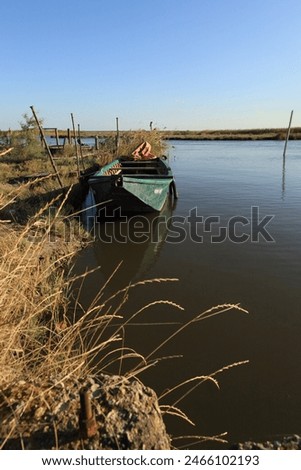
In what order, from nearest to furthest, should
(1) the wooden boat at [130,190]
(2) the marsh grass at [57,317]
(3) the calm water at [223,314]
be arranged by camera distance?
(2) the marsh grass at [57,317], (3) the calm water at [223,314], (1) the wooden boat at [130,190]

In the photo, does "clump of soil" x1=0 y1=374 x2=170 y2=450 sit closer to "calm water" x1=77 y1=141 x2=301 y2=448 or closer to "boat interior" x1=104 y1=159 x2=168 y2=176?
"calm water" x1=77 y1=141 x2=301 y2=448

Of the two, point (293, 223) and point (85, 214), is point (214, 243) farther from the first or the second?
point (85, 214)

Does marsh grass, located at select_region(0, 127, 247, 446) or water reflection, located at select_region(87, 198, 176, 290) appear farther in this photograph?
water reflection, located at select_region(87, 198, 176, 290)

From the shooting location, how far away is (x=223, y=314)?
4.26 meters

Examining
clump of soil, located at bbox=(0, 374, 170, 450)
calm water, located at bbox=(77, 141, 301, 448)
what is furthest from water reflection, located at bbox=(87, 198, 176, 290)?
clump of soil, located at bbox=(0, 374, 170, 450)

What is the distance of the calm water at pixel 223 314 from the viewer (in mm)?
2910

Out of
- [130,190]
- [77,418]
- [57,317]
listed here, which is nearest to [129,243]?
[130,190]

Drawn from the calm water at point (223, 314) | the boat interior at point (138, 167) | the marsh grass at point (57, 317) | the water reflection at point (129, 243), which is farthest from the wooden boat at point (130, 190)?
the boat interior at point (138, 167)

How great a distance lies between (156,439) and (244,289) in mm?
3502

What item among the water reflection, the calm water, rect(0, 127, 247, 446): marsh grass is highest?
rect(0, 127, 247, 446): marsh grass

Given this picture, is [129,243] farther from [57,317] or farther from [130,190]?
[57,317]

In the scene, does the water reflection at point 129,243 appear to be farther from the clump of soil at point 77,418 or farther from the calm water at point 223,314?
the clump of soil at point 77,418

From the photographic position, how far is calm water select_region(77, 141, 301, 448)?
2910mm
